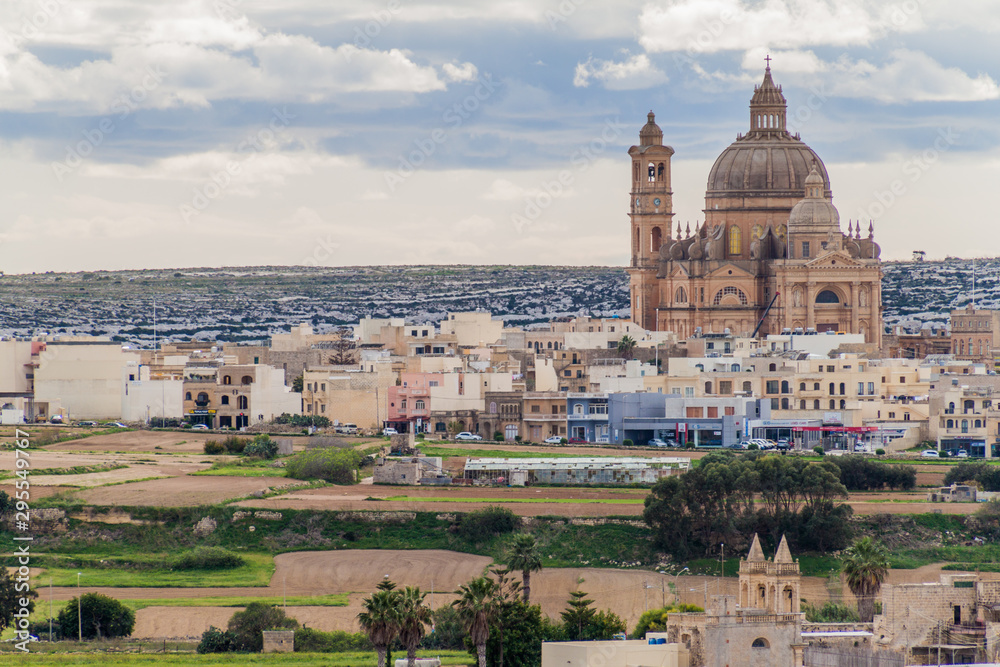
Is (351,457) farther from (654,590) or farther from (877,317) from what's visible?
(877,317)

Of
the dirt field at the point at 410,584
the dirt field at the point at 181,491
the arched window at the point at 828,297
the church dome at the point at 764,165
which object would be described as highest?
the church dome at the point at 764,165

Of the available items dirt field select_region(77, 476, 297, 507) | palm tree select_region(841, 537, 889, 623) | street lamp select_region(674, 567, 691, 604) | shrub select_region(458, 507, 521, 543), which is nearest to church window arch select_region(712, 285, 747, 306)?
dirt field select_region(77, 476, 297, 507)

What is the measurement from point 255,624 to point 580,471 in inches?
898

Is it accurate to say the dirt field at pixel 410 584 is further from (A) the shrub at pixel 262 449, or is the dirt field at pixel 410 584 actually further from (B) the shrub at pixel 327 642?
(A) the shrub at pixel 262 449

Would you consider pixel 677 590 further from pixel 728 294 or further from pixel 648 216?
pixel 648 216

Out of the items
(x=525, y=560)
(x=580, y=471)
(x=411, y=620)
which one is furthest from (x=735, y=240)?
(x=411, y=620)

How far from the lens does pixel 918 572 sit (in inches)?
2544

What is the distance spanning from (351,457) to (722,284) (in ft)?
150

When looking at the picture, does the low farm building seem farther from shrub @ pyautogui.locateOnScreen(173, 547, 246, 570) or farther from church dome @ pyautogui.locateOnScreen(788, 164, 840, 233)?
church dome @ pyautogui.locateOnScreen(788, 164, 840, 233)

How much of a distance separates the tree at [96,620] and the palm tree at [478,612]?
11704 mm

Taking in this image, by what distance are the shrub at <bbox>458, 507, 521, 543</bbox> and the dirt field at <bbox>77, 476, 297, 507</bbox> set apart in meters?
8.73

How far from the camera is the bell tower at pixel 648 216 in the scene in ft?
414

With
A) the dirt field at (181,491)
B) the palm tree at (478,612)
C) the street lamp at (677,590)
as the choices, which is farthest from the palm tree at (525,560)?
the dirt field at (181,491)

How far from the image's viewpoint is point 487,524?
2724 inches
